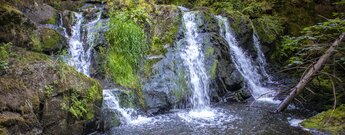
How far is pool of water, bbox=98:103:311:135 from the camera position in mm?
6215

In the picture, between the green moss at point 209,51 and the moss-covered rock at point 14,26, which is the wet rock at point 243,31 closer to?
the green moss at point 209,51

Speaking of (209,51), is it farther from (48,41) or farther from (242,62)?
(48,41)

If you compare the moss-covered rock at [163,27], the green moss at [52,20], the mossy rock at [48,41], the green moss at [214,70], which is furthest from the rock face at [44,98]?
the green moss at [214,70]

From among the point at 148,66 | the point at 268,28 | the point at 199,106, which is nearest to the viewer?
the point at 199,106

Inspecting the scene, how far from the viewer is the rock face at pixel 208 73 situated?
794 centimetres

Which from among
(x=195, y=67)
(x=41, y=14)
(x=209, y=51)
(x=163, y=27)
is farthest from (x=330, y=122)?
(x=41, y=14)

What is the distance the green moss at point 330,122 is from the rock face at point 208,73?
264 cm

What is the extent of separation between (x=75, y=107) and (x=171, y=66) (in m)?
3.28

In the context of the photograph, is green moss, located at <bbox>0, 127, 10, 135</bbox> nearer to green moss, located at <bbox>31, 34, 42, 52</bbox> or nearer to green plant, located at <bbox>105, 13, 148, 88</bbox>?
green moss, located at <bbox>31, 34, 42, 52</bbox>

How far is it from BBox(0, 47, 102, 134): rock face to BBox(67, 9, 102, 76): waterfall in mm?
1666

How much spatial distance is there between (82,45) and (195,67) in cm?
344

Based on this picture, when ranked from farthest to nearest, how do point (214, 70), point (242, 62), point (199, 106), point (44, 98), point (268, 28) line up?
1. point (268, 28)
2. point (242, 62)
3. point (214, 70)
4. point (199, 106)
5. point (44, 98)

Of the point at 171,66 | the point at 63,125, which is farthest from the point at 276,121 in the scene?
the point at 63,125

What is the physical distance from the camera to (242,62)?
1048cm
